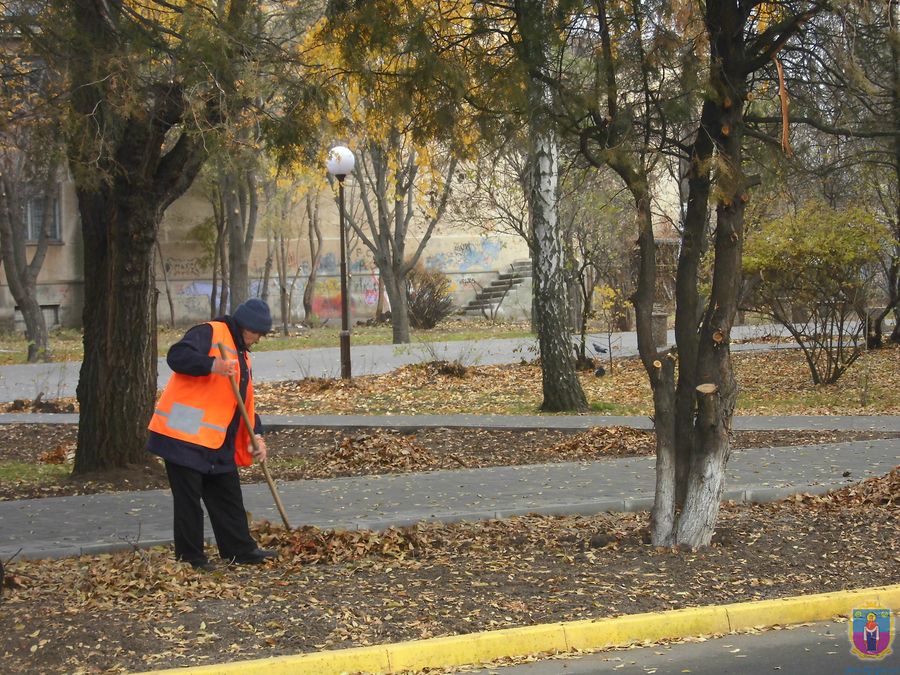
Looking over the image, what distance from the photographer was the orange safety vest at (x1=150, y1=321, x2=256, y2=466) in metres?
7.15

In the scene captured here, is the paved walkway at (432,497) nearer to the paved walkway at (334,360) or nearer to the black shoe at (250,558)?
the black shoe at (250,558)

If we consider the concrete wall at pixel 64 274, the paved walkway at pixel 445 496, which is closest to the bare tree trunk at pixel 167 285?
the concrete wall at pixel 64 274

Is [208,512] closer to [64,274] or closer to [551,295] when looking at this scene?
[551,295]

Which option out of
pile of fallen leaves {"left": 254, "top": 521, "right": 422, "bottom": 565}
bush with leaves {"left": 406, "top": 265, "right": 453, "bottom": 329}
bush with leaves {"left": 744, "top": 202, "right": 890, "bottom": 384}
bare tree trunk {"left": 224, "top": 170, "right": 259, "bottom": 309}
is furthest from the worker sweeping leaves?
bush with leaves {"left": 406, "top": 265, "right": 453, "bottom": 329}

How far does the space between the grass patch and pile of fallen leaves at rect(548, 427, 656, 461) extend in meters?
5.18

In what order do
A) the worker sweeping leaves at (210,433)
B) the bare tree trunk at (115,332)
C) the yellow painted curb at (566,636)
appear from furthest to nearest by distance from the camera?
the bare tree trunk at (115,332) < the worker sweeping leaves at (210,433) < the yellow painted curb at (566,636)

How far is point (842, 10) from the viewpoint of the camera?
756 cm

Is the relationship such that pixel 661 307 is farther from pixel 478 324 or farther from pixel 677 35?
pixel 677 35

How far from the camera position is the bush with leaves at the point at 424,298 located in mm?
36406

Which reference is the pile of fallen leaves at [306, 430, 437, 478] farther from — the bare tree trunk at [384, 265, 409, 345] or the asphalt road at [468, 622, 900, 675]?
the bare tree trunk at [384, 265, 409, 345]

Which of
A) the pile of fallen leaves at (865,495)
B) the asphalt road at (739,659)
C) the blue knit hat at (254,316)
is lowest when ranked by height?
the asphalt road at (739,659)

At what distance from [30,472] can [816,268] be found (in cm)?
1147

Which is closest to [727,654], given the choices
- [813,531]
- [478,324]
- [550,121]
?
[813,531]

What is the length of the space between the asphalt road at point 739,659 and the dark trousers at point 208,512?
7.81 feet
